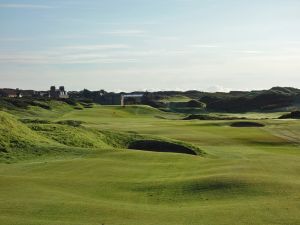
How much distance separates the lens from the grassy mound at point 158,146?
5447 centimetres

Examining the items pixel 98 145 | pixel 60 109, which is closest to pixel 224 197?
pixel 98 145

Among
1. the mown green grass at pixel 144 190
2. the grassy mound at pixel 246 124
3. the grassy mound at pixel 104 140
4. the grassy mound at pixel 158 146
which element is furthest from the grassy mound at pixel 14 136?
the grassy mound at pixel 246 124

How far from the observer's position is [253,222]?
20625mm

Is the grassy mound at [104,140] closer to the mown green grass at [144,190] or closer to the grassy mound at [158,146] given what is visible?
the grassy mound at [158,146]

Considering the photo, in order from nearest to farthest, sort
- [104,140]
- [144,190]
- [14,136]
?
[144,190], [14,136], [104,140]

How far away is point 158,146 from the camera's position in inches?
2201

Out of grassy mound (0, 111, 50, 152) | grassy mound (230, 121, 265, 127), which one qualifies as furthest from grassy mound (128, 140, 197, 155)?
grassy mound (230, 121, 265, 127)

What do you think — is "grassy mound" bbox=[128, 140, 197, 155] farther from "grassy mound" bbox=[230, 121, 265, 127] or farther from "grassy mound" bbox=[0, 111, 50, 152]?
"grassy mound" bbox=[230, 121, 265, 127]

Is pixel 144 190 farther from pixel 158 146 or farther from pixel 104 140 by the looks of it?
pixel 104 140

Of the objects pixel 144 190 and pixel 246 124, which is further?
pixel 246 124

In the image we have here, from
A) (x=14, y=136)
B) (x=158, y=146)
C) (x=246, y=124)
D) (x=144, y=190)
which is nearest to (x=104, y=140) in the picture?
(x=158, y=146)

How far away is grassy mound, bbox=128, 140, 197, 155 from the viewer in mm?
54469

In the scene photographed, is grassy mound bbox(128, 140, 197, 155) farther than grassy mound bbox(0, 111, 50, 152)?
Yes

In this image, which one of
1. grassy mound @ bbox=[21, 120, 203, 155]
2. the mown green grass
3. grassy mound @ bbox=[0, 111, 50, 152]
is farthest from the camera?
grassy mound @ bbox=[21, 120, 203, 155]
